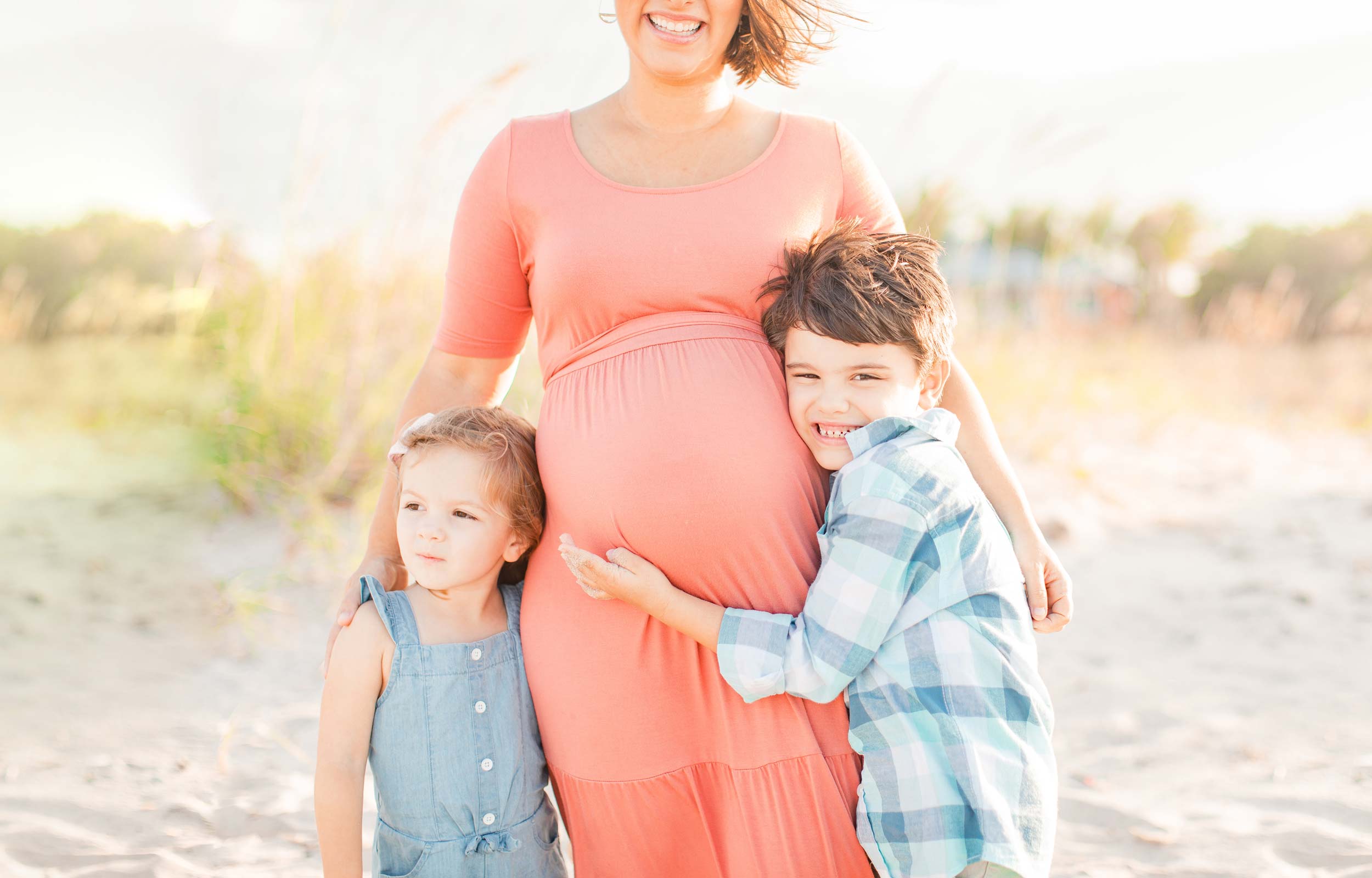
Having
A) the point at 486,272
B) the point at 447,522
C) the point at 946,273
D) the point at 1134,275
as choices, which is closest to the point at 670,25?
the point at 486,272

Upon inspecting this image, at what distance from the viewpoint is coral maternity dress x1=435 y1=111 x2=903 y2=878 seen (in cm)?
156

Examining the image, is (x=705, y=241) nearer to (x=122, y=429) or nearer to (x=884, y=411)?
(x=884, y=411)

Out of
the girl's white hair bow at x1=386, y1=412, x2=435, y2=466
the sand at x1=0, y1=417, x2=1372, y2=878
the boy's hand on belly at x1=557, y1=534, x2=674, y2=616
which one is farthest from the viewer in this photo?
the sand at x1=0, y1=417, x2=1372, y2=878

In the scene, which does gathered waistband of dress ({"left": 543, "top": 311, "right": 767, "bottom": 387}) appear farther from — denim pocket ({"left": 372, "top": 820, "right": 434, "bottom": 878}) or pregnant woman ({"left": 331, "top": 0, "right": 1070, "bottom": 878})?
denim pocket ({"left": 372, "top": 820, "right": 434, "bottom": 878})

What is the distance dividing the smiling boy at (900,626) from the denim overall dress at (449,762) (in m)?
0.32

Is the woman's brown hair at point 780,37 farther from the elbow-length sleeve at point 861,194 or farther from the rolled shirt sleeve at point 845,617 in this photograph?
the rolled shirt sleeve at point 845,617

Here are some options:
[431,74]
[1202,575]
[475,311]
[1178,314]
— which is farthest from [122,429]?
[1178,314]

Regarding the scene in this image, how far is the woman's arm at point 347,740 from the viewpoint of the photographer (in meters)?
1.59

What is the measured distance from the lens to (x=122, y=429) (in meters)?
5.79

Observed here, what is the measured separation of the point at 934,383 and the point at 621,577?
2.27 feet

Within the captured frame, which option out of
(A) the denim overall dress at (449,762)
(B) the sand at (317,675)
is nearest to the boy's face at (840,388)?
(A) the denim overall dress at (449,762)

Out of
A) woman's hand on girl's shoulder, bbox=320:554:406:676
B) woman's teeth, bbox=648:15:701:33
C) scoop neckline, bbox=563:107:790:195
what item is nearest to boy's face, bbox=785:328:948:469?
scoop neckline, bbox=563:107:790:195

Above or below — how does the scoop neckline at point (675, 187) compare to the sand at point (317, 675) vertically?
above

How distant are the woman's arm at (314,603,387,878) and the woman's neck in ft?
3.53
